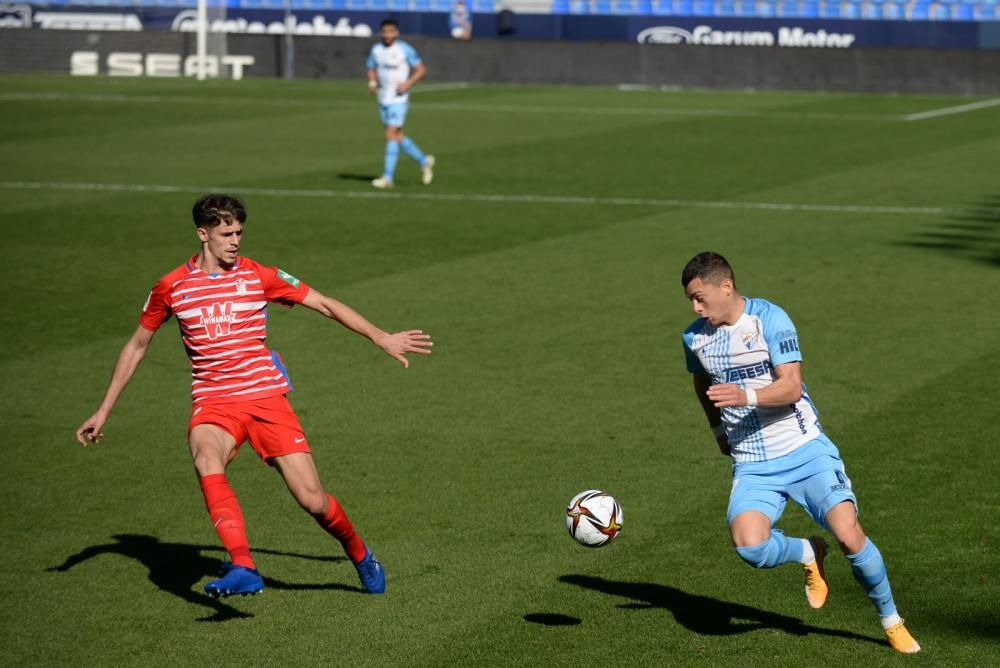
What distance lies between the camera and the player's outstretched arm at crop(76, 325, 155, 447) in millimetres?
7129

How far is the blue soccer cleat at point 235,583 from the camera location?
20.4ft

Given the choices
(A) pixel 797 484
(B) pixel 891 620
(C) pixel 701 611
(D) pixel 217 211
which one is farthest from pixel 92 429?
(B) pixel 891 620

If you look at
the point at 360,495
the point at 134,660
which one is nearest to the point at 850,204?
the point at 360,495

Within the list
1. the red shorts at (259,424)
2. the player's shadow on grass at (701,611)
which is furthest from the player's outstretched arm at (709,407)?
the red shorts at (259,424)

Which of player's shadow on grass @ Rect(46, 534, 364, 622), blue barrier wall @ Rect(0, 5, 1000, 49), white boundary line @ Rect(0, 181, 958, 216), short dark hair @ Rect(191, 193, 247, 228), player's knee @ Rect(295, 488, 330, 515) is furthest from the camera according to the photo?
blue barrier wall @ Rect(0, 5, 1000, 49)

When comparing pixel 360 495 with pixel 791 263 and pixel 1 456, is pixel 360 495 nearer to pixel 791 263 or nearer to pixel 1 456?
pixel 1 456

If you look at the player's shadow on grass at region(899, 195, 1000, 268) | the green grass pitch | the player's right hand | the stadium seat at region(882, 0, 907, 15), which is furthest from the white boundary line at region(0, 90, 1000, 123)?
the player's right hand

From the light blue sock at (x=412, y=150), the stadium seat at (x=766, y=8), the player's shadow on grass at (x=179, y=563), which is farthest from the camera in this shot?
the stadium seat at (x=766, y=8)

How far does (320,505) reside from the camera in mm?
7051

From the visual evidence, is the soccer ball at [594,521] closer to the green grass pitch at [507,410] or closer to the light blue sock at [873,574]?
the green grass pitch at [507,410]

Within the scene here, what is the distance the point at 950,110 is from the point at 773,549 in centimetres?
2870

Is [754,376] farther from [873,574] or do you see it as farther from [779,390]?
[873,574]

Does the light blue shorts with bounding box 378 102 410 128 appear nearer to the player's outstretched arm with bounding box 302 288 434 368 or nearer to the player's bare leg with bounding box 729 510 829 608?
the player's outstretched arm with bounding box 302 288 434 368

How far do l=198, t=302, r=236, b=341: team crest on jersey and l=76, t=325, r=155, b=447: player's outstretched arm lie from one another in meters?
0.29
